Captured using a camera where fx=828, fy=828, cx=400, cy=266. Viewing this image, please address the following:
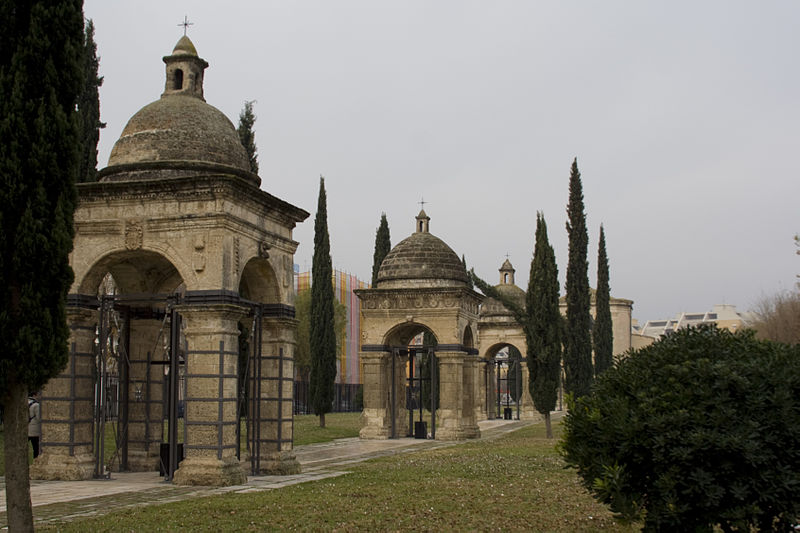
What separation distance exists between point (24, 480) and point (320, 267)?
26.4 m

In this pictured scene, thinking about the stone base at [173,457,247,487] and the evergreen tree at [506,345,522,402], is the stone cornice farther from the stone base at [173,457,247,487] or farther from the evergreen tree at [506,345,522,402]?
the evergreen tree at [506,345,522,402]

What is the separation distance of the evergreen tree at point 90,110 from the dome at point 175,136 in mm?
8647

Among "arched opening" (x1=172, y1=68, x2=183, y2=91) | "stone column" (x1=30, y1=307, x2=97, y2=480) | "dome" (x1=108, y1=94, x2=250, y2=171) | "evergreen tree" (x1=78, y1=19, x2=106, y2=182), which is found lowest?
"stone column" (x1=30, y1=307, x2=97, y2=480)

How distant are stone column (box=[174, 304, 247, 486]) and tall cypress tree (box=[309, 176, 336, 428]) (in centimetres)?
1817

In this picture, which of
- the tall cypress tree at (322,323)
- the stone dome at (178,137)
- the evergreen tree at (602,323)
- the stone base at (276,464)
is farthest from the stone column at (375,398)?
the evergreen tree at (602,323)

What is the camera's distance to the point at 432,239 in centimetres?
2950

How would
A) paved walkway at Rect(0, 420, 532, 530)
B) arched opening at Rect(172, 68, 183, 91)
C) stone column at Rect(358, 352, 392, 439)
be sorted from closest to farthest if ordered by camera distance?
paved walkway at Rect(0, 420, 532, 530), arched opening at Rect(172, 68, 183, 91), stone column at Rect(358, 352, 392, 439)

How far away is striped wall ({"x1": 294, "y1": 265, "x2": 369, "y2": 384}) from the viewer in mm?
58906

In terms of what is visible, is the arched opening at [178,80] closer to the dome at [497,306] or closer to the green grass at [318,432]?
the green grass at [318,432]

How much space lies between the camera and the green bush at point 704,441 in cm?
716

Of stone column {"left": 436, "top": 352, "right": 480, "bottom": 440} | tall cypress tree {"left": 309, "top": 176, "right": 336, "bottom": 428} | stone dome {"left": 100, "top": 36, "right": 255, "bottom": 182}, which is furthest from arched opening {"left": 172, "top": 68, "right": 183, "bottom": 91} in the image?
tall cypress tree {"left": 309, "top": 176, "right": 336, "bottom": 428}

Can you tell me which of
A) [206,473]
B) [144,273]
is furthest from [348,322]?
[206,473]

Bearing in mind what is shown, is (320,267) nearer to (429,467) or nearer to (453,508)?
(429,467)

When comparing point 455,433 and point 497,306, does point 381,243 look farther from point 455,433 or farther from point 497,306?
point 455,433
